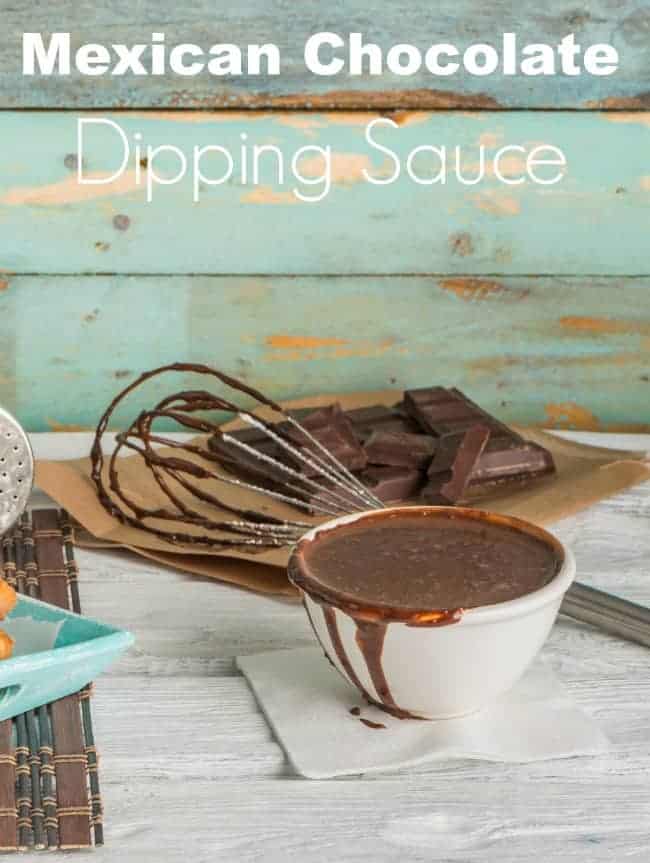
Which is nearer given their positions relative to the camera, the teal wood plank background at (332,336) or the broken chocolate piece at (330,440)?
the broken chocolate piece at (330,440)

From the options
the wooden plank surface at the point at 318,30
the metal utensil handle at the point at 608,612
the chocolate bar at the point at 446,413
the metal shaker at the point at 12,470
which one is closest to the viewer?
the metal utensil handle at the point at 608,612

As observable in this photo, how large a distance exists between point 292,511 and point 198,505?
0.28 ft

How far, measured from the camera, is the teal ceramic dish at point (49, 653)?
2.71ft

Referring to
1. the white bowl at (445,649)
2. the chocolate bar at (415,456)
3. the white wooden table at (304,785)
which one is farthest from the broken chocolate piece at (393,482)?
the white bowl at (445,649)

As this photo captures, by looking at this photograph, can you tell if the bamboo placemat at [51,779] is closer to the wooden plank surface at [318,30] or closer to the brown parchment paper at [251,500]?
the brown parchment paper at [251,500]

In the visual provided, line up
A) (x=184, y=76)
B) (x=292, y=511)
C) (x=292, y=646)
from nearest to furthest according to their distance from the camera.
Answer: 1. (x=292, y=646)
2. (x=292, y=511)
3. (x=184, y=76)

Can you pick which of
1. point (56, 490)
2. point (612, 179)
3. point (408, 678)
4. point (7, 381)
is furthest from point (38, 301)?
point (408, 678)

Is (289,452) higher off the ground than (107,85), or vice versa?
(107,85)

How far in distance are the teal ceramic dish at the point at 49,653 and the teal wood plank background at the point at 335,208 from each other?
0.74 meters

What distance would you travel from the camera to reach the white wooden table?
28.3 inches

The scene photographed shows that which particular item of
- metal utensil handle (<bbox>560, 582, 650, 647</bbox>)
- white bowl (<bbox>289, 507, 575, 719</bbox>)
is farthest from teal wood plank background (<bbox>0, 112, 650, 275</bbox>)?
white bowl (<bbox>289, 507, 575, 719</bbox>)

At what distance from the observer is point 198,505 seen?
1250 mm

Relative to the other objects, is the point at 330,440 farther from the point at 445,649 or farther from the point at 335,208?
the point at 445,649

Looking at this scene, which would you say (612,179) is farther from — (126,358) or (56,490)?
(56,490)
